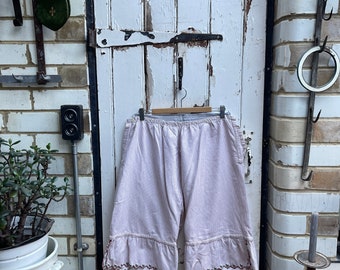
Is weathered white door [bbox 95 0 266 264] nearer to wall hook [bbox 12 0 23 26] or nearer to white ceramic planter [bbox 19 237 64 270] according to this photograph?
wall hook [bbox 12 0 23 26]

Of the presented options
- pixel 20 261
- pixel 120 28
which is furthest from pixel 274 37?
pixel 20 261

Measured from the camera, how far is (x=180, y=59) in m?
1.31

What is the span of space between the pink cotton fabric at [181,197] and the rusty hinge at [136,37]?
1.00 feet

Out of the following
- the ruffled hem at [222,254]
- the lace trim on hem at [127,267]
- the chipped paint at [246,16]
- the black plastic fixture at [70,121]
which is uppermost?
the chipped paint at [246,16]

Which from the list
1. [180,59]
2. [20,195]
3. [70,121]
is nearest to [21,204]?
[20,195]

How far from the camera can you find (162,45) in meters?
1.31

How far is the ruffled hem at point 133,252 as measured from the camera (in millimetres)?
1325

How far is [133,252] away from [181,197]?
0.30 metres

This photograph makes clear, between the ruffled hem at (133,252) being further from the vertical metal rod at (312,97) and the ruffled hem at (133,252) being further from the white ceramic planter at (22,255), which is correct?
the vertical metal rod at (312,97)

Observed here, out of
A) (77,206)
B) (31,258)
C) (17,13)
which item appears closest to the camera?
(31,258)

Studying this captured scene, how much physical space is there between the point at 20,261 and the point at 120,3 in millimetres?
1019

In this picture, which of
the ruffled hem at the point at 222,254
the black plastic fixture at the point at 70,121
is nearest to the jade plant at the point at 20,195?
the black plastic fixture at the point at 70,121

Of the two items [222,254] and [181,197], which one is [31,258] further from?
[222,254]

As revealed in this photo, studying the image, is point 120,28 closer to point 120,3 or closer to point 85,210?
point 120,3
